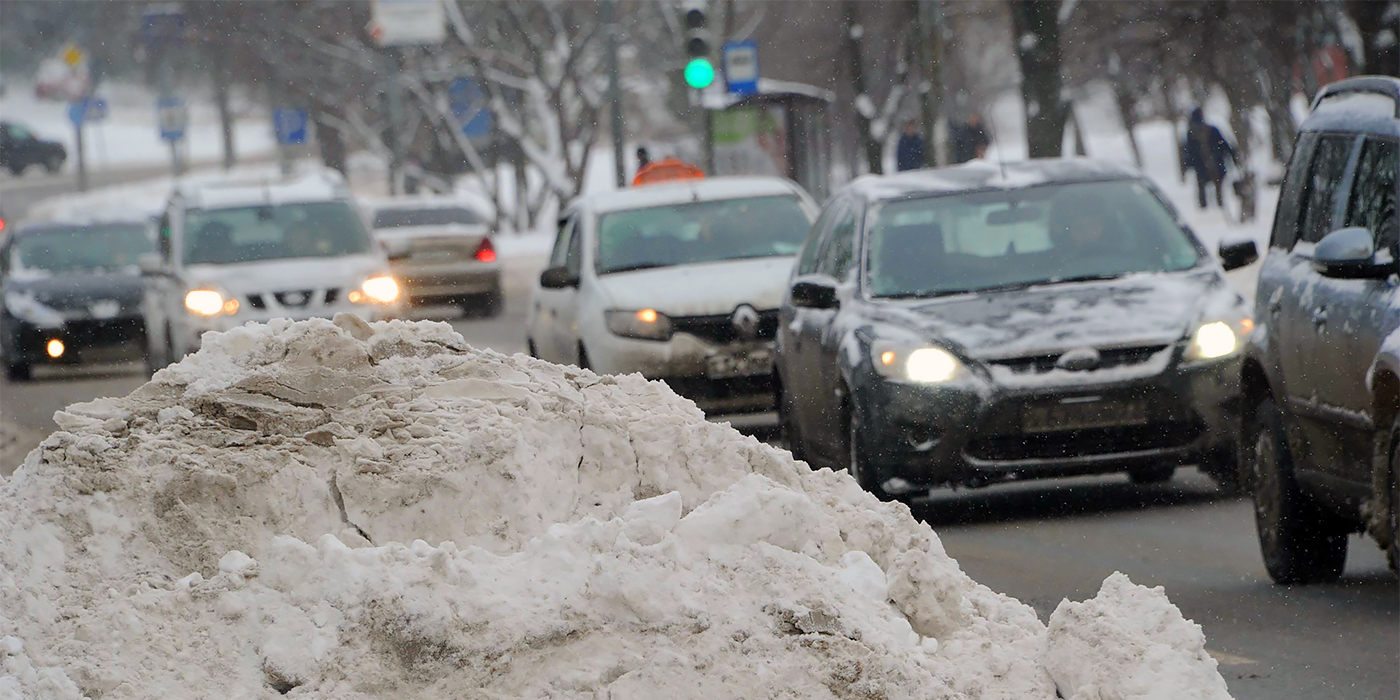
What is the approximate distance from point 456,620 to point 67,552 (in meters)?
0.95

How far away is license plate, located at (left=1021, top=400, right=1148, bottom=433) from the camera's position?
958 centimetres

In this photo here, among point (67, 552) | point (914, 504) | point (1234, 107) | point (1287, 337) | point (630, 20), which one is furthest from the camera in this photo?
point (630, 20)

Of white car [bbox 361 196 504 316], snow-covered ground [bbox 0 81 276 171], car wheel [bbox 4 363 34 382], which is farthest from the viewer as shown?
snow-covered ground [bbox 0 81 276 171]

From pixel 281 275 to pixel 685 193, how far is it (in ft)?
13.1

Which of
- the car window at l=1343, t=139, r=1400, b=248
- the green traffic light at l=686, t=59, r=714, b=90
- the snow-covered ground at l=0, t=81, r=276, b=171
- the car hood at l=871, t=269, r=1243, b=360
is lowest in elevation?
the snow-covered ground at l=0, t=81, r=276, b=171

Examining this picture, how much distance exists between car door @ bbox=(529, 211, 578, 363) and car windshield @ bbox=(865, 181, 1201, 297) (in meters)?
3.94

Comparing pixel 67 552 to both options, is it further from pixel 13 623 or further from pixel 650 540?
pixel 650 540

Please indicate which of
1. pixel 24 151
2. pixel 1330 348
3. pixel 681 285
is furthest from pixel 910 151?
pixel 24 151

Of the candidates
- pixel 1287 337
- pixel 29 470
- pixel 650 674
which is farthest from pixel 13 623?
pixel 1287 337

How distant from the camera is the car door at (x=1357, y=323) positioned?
23.7ft

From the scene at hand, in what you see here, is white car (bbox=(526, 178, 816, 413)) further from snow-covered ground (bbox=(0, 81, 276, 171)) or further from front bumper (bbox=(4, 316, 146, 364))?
snow-covered ground (bbox=(0, 81, 276, 171))

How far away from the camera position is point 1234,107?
4175cm

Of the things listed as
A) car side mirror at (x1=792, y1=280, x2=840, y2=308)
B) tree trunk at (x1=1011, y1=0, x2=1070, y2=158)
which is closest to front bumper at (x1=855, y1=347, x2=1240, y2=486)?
car side mirror at (x1=792, y1=280, x2=840, y2=308)

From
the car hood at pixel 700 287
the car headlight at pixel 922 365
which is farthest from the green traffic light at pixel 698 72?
the car headlight at pixel 922 365
